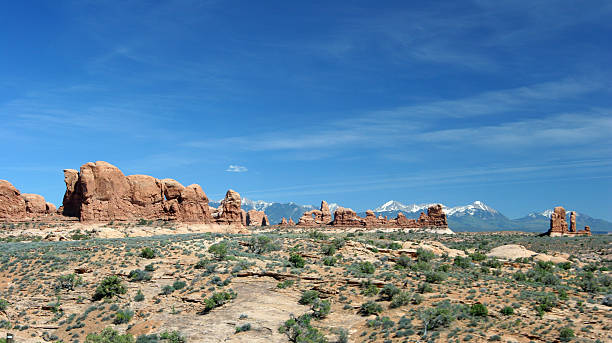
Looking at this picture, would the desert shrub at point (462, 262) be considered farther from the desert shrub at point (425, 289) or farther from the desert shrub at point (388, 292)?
the desert shrub at point (388, 292)

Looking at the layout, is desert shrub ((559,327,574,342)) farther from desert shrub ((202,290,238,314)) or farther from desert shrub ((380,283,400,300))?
desert shrub ((202,290,238,314))

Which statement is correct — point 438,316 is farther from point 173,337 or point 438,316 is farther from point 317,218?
point 317,218

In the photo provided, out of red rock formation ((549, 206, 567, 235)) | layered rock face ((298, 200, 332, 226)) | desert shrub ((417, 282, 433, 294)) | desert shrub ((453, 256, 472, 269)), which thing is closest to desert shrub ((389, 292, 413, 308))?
desert shrub ((417, 282, 433, 294))

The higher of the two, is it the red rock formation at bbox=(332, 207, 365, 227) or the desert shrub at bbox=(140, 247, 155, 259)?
the red rock formation at bbox=(332, 207, 365, 227)

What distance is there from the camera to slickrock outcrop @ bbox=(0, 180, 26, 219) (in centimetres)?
5006

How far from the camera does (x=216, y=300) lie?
93.4ft

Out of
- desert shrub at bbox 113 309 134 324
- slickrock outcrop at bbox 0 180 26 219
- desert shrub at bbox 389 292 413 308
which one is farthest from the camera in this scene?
slickrock outcrop at bbox 0 180 26 219

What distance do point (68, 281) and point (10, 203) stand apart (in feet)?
86.0

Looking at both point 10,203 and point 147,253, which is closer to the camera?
point 147,253

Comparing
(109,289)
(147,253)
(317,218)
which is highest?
(317,218)

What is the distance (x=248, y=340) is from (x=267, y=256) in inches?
520

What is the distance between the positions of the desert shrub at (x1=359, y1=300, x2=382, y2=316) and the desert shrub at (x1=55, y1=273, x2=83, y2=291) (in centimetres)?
1859

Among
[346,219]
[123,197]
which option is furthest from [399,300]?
[346,219]

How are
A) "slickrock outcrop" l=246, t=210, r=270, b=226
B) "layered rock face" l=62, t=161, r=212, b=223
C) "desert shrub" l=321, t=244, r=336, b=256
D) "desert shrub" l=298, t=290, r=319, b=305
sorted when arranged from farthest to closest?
"slickrock outcrop" l=246, t=210, r=270, b=226, "layered rock face" l=62, t=161, r=212, b=223, "desert shrub" l=321, t=244, r=336, b=256, "desert shrub" l=298, t=290, r=319, b=305
